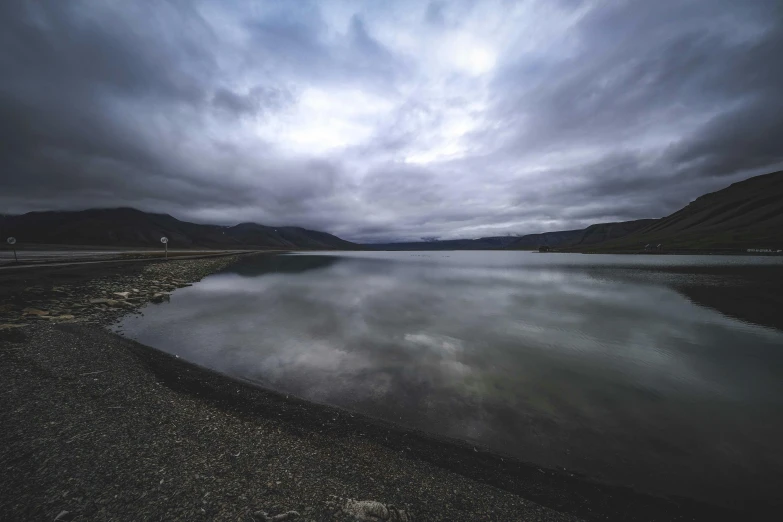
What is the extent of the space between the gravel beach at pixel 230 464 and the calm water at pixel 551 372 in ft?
4.25

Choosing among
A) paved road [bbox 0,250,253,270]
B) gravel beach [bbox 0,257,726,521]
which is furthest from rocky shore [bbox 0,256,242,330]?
paved road [bbox 0,250,253,270]

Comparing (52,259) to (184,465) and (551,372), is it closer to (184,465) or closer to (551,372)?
(184,465)

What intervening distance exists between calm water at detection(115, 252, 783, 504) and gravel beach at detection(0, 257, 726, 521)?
1.30 metres

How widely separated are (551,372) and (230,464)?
47.5 feet

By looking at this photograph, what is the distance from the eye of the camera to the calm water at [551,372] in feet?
28.8

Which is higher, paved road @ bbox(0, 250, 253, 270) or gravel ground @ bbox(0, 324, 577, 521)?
paved road @ bbox(0, 250, 253, 270)

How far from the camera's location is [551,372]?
14.8m

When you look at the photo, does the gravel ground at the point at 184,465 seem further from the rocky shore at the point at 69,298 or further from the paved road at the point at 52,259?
the paved road at the point at 52,259

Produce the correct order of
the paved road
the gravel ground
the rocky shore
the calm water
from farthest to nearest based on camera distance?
the paved road
the rocky shore
the calm water
the gravel ground

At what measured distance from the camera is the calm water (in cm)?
877

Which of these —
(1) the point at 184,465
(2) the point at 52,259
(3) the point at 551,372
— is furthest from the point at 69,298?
(2) the point at 52,259

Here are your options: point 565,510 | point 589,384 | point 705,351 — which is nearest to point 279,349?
point 565,510

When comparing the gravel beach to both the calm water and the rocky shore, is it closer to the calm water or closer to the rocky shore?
the calm water

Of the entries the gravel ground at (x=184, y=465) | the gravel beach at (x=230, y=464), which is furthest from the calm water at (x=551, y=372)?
the gravel ground at (x=184, y=465)
